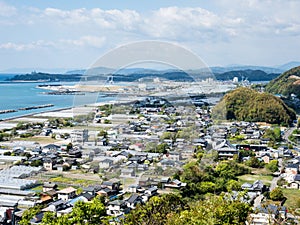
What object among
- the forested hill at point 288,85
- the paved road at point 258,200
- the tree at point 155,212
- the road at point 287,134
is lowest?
the paved road at point 258,200

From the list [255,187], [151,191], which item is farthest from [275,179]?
[151,191]

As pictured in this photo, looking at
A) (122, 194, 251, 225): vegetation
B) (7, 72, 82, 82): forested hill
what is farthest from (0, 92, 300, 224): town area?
(7, 72, 82, 82): forested hill

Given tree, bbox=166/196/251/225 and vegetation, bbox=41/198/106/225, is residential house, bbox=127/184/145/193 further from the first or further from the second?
tree, bbox=166/196/251/225

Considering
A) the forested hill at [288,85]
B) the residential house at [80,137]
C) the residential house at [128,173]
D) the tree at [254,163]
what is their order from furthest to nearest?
the forested hill at [288,85] → the residential house at [80,137] → the tree at [254,163] → the residential house at [128,173]

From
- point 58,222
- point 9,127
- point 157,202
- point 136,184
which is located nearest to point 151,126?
point 9,127

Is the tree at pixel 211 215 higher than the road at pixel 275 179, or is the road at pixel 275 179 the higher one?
the tree at pixel 211 215

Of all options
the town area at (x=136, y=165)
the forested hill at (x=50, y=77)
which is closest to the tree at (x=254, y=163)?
the town area at (x=136, y=165)

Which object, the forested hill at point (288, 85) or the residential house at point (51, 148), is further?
the forested hill at point (288, 85)

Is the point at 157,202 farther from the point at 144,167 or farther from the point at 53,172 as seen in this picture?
the point at 53,172

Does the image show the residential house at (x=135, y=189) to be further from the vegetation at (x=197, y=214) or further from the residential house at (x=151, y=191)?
the vegetation at (x=197, y=214)
